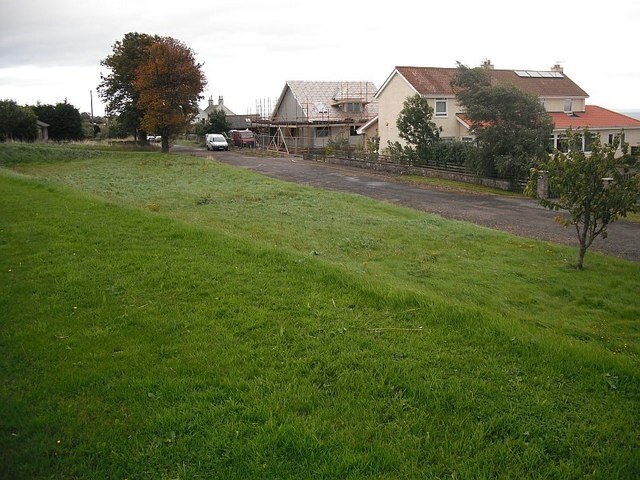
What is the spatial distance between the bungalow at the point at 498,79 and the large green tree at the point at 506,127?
35.4ft

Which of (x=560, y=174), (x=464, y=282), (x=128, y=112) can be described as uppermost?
(x=128, y=112)

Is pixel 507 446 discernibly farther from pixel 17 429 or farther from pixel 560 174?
pixel 560 174

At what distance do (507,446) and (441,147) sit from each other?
2895 centimetres

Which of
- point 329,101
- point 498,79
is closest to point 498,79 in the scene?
point 498,79

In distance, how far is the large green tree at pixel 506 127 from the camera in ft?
84.1

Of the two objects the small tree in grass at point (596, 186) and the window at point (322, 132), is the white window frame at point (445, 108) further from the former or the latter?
the small tree in grass at point (596, 186)

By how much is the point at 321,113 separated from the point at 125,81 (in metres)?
19.3

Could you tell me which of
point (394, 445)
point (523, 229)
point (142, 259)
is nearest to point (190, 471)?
point (394, 445)

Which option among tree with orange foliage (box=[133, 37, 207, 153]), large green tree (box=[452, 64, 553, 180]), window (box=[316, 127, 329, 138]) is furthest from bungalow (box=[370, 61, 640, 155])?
tree with orange foliage (box=[133, 37, 207, 153])

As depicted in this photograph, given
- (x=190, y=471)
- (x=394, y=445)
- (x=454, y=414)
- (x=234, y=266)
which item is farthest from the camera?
(x=234, y=266)

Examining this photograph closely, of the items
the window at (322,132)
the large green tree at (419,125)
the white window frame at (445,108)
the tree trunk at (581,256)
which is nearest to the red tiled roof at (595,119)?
the white window frame at (445,108)

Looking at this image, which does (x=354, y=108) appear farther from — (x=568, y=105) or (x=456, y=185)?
(x=456, y=185)

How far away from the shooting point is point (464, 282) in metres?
9.63

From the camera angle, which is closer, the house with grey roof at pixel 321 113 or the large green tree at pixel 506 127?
the large green tree at pixel 506 127
